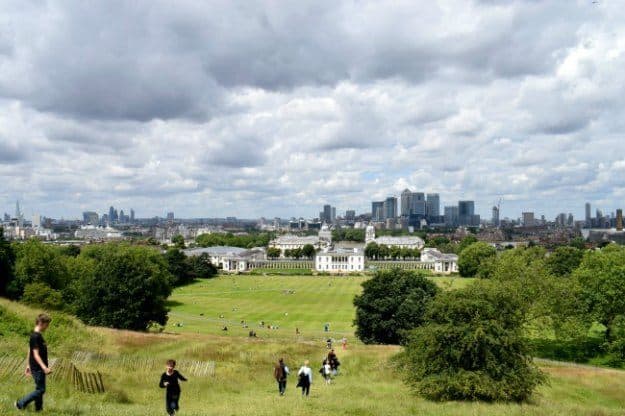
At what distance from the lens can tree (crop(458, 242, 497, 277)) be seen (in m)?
122

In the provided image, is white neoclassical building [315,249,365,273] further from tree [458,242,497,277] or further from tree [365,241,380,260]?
tree [458,242,497,277]

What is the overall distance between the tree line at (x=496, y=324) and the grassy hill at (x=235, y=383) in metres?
1.32

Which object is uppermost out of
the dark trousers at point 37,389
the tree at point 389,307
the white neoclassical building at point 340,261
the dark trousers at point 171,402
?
the dark trousers at point 37,389

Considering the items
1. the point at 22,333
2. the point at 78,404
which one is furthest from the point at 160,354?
the point at 78,404

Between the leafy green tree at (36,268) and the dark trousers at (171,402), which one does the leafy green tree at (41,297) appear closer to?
the leafy green tree at (36,268)

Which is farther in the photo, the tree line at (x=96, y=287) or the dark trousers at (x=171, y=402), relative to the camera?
the tree line at (x=96, y=287)

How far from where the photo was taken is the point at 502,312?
22.5m

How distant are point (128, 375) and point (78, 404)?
24.3 feet

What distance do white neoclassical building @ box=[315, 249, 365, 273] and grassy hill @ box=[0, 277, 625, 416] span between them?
414 feet

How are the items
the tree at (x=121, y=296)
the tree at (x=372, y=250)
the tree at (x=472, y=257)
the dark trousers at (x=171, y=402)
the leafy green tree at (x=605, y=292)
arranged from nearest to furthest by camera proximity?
the dark trousers at (x=171, y=402) < the leafy green tree at (x=605, y=292) < the tree at (x=121, y=296) < the tree at (x=472, y=257) < the tree at (x=372, y=250)

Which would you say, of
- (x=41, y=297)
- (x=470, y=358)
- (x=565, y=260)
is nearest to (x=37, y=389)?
(x=470, y=358)

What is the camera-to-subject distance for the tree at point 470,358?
19.9 m

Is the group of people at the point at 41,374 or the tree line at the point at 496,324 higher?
the group of people at the point at 41,374

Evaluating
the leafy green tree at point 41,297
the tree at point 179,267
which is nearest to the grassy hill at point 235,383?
the leafy green tree at point 41,297
